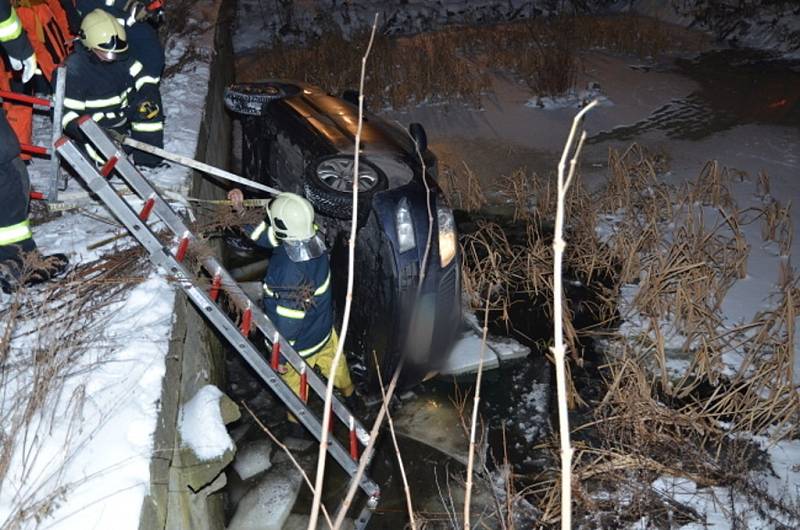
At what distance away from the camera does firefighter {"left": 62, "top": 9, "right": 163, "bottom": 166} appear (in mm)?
4676

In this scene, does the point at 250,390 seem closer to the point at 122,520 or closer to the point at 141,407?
the point at 141,407

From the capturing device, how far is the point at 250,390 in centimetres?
530

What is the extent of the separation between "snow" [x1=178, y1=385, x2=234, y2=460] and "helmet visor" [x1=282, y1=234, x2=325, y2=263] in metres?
0.85

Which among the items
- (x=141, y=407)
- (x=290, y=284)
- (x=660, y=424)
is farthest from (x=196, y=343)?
(x=660, y=424)

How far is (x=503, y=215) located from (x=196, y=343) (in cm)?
373

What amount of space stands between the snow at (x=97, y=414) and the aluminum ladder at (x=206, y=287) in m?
0.21

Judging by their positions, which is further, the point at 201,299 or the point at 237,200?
the point at 237,200

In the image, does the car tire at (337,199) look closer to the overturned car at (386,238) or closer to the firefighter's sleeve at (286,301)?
the overturned car at (386,238)

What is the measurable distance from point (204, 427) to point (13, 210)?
1502 millimetres

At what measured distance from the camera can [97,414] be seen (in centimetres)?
330

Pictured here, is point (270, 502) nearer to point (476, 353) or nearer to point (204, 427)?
point (204, 427)

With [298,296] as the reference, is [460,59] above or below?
above

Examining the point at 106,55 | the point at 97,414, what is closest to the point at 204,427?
the point at 97,414

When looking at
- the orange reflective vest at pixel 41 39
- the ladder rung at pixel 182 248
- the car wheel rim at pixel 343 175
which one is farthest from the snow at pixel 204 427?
the orange reflective vest at pixel 41 39
